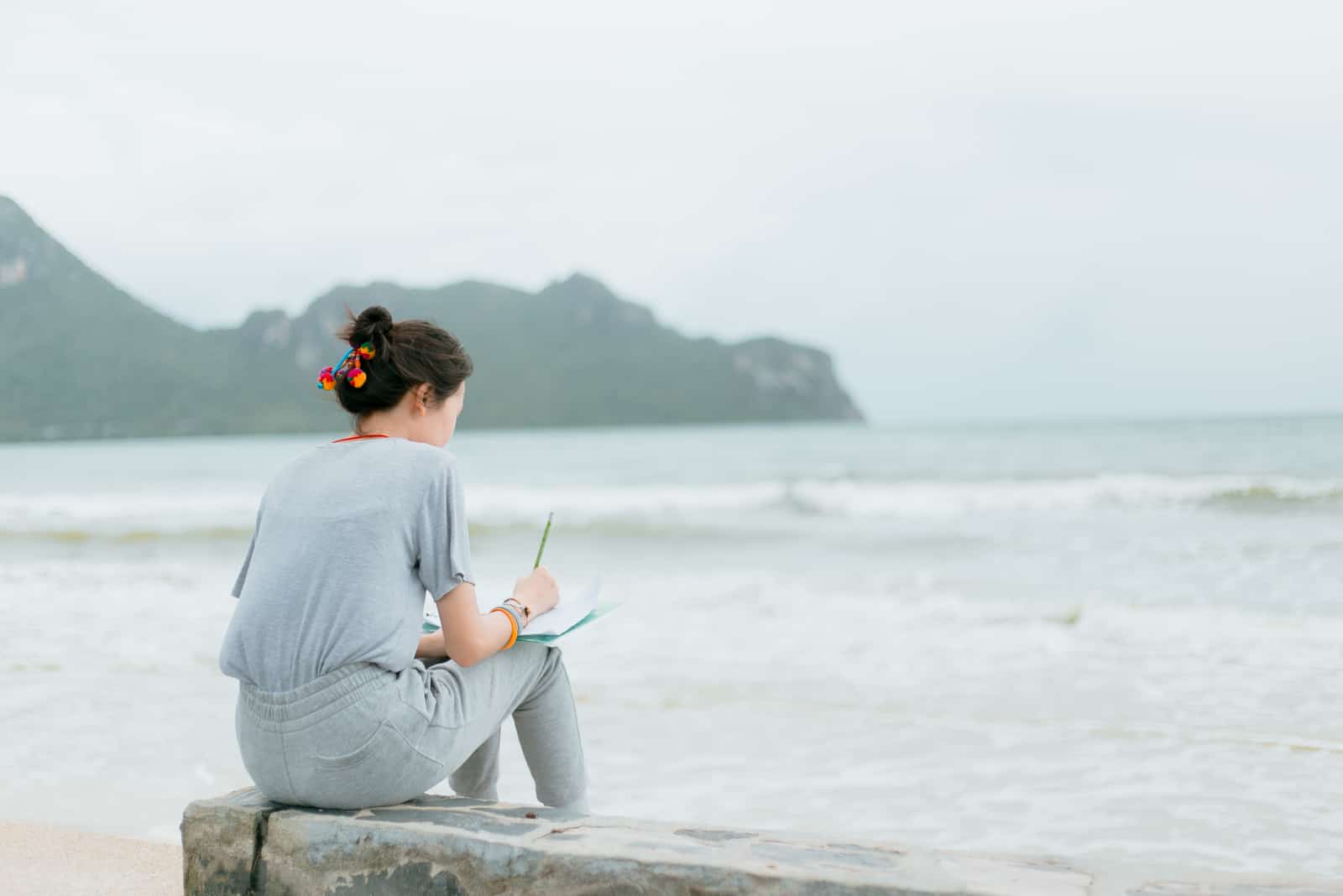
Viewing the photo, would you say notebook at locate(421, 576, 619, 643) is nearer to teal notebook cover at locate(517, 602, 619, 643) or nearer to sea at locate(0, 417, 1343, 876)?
teal notebook cover at locate(517, 602, 619, 643)

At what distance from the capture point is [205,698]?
183 inches

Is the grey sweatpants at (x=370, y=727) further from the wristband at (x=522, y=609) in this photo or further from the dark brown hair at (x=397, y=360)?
the dark brown hair at (x=397, y=360)

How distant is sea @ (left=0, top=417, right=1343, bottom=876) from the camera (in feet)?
10.8

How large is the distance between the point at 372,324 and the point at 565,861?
105 cm

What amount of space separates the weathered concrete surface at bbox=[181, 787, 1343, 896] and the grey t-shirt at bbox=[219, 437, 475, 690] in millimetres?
282

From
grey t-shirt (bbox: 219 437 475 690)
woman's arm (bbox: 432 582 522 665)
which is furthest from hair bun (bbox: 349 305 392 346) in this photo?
woman's arm (bbox: 432 582 522 665)

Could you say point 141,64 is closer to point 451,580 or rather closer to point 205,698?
point 205,698

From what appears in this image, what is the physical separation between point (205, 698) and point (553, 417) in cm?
3796

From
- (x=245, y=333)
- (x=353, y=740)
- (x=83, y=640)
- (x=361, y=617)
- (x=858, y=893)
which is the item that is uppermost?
(x=245, y=333)

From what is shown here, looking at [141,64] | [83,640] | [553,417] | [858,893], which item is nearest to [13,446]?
[141,64]

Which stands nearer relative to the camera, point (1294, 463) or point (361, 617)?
point (361, 617)

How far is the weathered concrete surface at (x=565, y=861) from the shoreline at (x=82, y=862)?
615 millimetres

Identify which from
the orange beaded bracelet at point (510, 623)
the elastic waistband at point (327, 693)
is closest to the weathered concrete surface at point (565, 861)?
the elastic waistband at point (327, 693)

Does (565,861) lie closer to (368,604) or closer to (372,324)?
(368,604)
